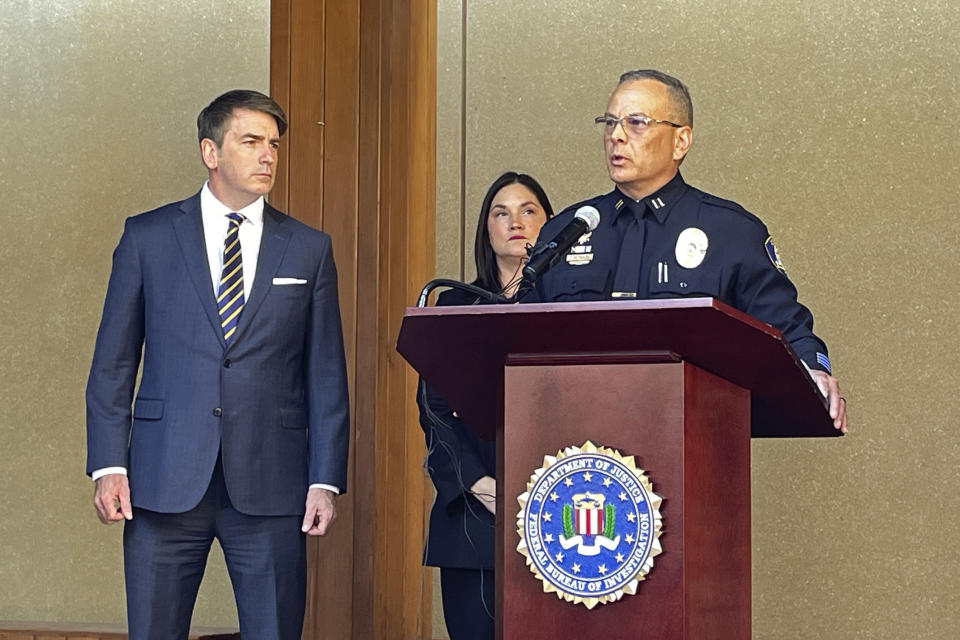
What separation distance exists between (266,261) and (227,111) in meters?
0.40

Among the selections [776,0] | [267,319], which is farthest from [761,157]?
[267,319]

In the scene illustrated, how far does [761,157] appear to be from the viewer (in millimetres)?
4438

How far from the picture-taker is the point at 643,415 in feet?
6.12

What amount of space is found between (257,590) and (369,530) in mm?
1234

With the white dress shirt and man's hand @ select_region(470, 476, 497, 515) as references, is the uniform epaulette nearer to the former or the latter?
man's hand @ select_region(470, 476, 497, 515)

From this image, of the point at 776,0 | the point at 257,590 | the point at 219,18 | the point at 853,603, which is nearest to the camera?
the point at 257,590

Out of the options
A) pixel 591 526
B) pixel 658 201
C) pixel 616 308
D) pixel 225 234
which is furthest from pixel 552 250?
pixel 225 234

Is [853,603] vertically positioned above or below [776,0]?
below

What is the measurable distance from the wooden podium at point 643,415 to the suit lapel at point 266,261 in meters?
1.11

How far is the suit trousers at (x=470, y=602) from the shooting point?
121 inches

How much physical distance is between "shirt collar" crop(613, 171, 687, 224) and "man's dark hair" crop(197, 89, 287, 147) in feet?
3.26

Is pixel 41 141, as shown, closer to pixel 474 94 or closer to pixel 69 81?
pixel 69 81

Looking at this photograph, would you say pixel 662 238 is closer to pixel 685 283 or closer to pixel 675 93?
pixel 685 283

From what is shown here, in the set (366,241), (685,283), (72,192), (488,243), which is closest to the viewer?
(685,283)
